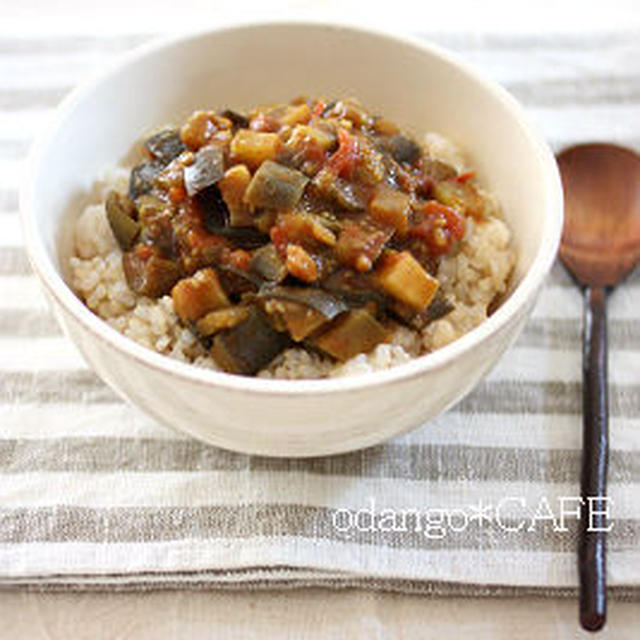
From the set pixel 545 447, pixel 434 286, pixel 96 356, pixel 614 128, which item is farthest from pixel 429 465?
pixel 614 128

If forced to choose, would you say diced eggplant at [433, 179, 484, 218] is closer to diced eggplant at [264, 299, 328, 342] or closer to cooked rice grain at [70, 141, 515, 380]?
cooked rice grain at [70, 141, 515, 380]

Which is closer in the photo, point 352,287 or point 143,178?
point 352,287

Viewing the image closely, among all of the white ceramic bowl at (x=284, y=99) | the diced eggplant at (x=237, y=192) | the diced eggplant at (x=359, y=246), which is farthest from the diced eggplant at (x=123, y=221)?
the diced eggplant at (x=359, y=246)

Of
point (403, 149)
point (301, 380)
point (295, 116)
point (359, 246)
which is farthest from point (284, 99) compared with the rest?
point (301, 380)

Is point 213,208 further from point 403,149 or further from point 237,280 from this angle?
point 403,149

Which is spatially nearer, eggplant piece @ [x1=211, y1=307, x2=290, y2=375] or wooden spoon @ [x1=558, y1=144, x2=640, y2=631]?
eggplant piece @ [x1=211, y1=307, x2=290, y2=375]

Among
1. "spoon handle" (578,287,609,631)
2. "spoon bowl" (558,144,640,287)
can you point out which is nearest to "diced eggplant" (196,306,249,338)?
"spoon handle" (578,287,609,631)
